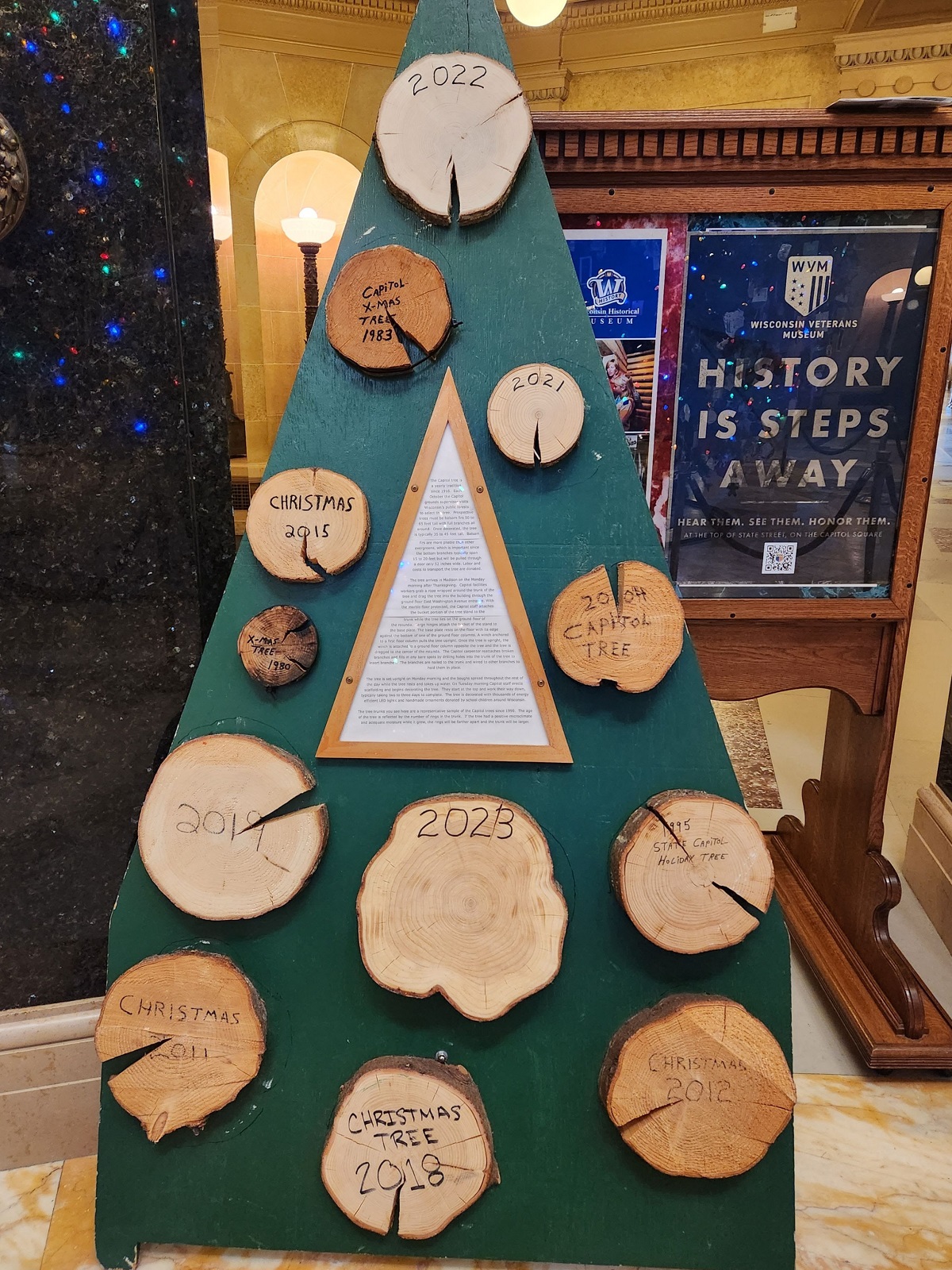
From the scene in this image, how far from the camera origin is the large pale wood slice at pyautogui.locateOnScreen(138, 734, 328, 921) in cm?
116

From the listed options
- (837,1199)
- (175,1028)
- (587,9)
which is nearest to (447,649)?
(175,1028)

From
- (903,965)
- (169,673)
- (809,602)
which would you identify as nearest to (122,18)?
(169,673)

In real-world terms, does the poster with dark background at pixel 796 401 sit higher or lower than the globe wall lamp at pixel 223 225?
lower

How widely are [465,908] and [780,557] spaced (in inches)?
39.3

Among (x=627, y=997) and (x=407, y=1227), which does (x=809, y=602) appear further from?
(x=407, y=1227)

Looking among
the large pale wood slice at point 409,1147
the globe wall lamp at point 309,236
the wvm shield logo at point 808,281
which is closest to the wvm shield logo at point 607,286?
the wvm shield logo at point 808,281

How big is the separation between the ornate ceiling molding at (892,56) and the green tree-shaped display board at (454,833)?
16.5 feet

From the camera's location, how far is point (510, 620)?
1173 mm

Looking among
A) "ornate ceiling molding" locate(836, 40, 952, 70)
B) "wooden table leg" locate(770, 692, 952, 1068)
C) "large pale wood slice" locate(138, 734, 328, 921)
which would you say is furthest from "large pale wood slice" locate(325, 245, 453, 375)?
"ornate ceiling molding" locate(836, 40, 952, 70)

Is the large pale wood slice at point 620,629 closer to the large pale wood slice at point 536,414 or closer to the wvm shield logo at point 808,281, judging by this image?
the large pale wood slice at point 536,414

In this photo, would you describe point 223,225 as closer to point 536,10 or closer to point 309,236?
point 309,236

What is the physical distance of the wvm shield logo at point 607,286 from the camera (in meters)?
1.51

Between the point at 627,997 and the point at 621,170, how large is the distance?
1.47 meters

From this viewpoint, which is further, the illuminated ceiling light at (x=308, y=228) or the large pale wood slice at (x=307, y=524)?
the illuminated ceiling light at (x=308, y=228)
